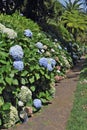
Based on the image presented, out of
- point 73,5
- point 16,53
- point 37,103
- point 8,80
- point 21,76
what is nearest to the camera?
point 8,80

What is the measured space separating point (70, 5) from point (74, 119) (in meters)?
33.5

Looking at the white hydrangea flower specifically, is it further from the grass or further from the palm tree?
the palm tree

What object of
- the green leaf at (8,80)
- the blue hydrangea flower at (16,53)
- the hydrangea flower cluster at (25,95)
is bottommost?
the hydrangea flower cluster at (25,95)

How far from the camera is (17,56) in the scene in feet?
22.5

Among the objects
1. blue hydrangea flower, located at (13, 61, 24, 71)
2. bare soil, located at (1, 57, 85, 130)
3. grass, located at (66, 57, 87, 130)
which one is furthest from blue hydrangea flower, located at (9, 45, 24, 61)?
grass, located at (66, 57, 87, 130)

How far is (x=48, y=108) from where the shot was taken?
7727mm

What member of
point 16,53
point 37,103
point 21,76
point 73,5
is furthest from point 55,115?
point 73,5

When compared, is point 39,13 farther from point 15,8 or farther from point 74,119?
point 74,119

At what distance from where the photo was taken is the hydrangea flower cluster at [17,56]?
6734mm

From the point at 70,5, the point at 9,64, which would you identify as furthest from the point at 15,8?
the point at 70,5

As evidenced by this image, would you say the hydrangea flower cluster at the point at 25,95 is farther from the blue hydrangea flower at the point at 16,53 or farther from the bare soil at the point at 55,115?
the blue hydrangea flower at the point at 16,53

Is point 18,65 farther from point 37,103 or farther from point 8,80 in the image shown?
point 37,103

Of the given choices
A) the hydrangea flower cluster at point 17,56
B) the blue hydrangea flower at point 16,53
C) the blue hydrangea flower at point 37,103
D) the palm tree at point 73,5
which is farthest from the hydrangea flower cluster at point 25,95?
the palm tree at point 73,5

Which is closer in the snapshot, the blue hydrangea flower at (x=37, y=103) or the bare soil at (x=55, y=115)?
the bare soil at (x=55, y=115)
